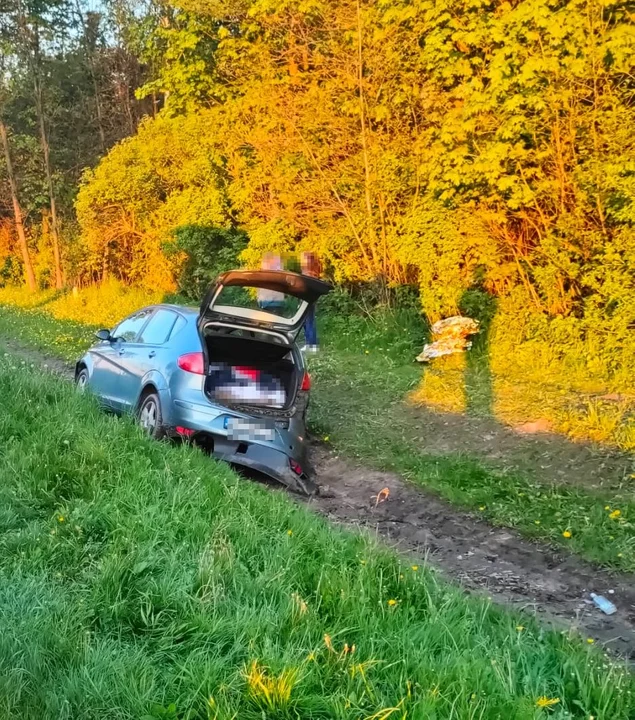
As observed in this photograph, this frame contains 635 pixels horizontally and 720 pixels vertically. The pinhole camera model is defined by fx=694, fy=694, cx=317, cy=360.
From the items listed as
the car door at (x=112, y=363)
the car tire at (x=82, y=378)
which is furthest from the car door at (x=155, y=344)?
the car tire at (x=82, y=378)

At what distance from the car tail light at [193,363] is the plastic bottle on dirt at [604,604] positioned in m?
3.88

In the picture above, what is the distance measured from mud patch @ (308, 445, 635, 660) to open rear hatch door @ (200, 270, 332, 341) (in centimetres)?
170

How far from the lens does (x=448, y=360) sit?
444 inches

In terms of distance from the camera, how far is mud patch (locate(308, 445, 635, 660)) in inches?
167

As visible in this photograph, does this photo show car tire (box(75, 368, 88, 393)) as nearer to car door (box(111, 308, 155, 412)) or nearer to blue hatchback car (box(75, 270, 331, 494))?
car door (box(111, 308, 155, 412))

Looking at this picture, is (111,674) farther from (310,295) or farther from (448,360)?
(448,360)

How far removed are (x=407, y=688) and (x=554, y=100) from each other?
902cm

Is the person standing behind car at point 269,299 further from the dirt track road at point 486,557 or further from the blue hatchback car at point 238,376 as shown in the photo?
the dirt track road at point 486,557

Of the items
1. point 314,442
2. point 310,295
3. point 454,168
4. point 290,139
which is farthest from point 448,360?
point 290,139

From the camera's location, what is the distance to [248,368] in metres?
7.11

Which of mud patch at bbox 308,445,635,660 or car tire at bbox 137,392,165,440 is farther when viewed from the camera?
car tire at bbox 137,392,165,440

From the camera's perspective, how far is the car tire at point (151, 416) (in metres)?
6.78

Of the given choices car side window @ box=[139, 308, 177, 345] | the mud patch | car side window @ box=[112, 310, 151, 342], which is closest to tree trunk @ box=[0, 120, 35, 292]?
car side window @ box=[112, 310, 151, 342]

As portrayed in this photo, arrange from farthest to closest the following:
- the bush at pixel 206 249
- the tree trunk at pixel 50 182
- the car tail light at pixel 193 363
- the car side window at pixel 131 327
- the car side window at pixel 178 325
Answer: the tree trunk at pixel 50 182, the bush at pixel 206 249, the car side window at pixel 131 327, the car side window at pixel 178 325, the car tail light at pixel 193 363
